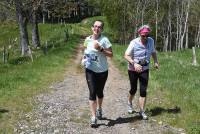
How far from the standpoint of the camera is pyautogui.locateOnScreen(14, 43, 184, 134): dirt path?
11039mm

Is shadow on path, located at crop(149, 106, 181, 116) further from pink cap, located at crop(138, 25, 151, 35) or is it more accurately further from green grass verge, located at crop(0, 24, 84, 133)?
green grass verge, located at crop(0, 24, 84, 133)

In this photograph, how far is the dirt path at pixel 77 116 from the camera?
36.2ft

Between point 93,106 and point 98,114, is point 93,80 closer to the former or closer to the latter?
point 93,106

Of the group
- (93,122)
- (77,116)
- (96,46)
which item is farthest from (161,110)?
(96,46)

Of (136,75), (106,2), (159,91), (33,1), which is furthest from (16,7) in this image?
(106,2)

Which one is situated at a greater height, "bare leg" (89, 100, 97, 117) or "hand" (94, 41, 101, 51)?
"hand" (94, 41, 101, 51)

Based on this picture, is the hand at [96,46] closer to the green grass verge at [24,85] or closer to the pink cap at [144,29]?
the pink cap at [144,29]

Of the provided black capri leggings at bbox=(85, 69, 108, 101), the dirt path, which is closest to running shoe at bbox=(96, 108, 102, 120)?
the dirt path

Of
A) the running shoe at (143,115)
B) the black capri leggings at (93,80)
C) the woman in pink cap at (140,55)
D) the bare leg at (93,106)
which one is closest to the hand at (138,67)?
the woman in pink cap at (140,55)

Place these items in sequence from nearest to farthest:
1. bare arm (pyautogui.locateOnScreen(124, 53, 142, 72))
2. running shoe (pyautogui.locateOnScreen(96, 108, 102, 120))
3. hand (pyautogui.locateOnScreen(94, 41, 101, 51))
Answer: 1. hand (pyautogui.locateOnScreen(94, 41, 101, 51))
2. bare arm (pyautogui.locateOnScreen(124, 53, 142, 72))
3. running shoe (pyautogui.locateOnScreen(96, 108, 102, 120))

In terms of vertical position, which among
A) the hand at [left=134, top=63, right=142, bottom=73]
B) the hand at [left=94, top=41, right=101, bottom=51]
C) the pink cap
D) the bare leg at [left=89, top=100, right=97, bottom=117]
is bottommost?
the bare leg at [left=89, top=100, right=97, bottom=117]

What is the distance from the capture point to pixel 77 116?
12.4m

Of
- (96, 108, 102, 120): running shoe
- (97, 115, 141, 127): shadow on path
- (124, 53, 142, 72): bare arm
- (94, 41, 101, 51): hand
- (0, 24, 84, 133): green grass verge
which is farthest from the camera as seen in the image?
(0, 24, 84, 133): green grass verge

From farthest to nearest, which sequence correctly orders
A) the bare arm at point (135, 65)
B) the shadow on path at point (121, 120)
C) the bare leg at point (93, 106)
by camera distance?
the shadow on path at point (121, 120) < the bare arm at point (135, 65) < the bare leg at point (93, 106)
